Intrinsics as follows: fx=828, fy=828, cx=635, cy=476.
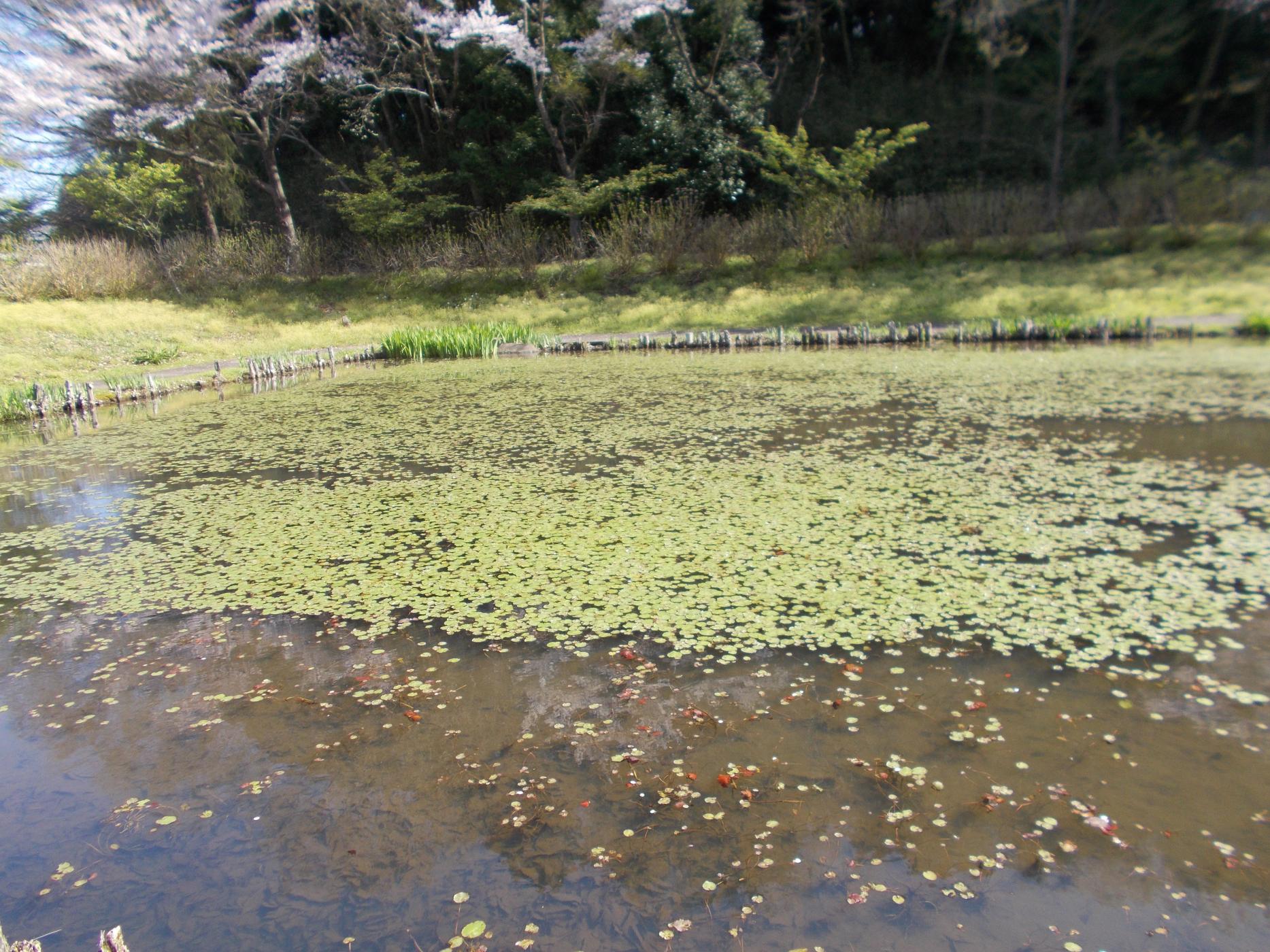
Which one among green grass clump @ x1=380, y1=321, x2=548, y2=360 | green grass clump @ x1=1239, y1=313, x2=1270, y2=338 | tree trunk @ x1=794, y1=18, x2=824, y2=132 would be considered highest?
tree trunk @ x1=794, y1=18, x2=824, y2=132

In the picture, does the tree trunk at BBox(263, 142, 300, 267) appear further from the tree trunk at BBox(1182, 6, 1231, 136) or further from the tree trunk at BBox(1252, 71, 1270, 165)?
the tree trunk at BBox(1252, 71, 1270, 165)

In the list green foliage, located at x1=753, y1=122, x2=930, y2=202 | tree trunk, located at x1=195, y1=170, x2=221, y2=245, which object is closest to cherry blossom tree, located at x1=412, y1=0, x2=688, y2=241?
green foliage, located at x1=753, y1=122, x2=930, y2=202

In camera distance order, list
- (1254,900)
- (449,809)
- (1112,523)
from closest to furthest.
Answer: (1254,900), (449,809), (1112,523)

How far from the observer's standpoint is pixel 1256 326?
852 cm

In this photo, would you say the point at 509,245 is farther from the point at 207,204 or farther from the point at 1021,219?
the point at 1021,219

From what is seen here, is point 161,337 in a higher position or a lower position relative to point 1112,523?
higher

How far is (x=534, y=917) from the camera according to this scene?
1.59m

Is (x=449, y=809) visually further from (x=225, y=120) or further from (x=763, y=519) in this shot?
(x=225, y=120)

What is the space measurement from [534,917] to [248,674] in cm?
143

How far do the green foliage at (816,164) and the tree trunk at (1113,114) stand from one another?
13.0 feet

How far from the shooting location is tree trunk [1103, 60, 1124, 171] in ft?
51.4

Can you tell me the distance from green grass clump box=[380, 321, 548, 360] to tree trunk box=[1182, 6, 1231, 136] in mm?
13337

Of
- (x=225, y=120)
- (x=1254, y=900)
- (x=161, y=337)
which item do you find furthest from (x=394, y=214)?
(x=1254, y=900)

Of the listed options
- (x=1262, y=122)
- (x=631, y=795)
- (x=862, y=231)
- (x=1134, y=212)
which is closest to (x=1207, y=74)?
(x=1262, y=122)
